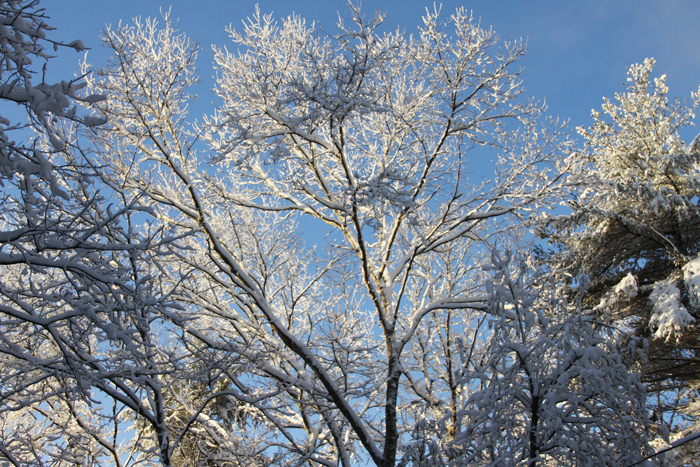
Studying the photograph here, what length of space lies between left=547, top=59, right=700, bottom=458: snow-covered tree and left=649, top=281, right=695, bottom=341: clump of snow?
0.7 inches

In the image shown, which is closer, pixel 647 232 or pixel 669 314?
pixel 669 314

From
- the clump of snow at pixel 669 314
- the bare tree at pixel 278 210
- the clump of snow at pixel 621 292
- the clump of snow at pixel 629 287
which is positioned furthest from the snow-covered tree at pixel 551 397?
the clump of snow at pixel 629 287

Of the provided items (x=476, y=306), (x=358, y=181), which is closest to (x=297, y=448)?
(x=476, y=306)

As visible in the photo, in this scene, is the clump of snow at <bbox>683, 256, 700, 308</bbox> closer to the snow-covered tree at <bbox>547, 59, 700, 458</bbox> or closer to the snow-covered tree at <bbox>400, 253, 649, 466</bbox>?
the snow-covered tree at <bbox>547, 59, 700, 458</bbox>

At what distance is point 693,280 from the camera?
693 centimetres

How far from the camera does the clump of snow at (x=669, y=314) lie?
6.69 m

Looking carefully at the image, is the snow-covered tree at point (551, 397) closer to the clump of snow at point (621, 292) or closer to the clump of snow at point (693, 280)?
the clump of snow at point (693, 280)

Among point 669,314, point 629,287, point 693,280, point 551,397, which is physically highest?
point 629,287

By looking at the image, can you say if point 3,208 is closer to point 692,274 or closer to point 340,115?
point 340,115

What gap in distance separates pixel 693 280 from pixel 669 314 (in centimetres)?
72

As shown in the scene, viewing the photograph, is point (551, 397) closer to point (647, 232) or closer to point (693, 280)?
point (693, 280)

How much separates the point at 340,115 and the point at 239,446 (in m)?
5.67

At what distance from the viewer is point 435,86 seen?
712cm

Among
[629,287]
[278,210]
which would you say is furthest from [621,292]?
[278,210]
